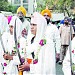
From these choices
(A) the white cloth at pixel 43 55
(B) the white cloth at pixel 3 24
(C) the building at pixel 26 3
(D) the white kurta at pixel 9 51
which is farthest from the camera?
(C) the building at pixel 26 3

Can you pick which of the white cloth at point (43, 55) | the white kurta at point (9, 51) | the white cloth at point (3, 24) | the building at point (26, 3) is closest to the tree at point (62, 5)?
the white cloth at point (3, 24)

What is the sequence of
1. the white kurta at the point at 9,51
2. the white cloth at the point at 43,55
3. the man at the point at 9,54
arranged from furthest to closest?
the white kurta at the point at 9,51, the man at the point at 9,54, the white cloth at the point at 43,55

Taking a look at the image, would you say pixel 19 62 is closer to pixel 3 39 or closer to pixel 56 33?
pixel 3 39

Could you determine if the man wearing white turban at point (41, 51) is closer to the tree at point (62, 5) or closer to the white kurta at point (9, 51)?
the white kurta at point (9, 51)

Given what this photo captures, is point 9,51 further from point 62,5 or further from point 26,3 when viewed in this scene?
point 26,3

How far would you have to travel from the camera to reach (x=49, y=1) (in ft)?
178

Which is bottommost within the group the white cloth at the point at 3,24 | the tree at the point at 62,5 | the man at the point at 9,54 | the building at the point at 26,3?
the building at the point at 26,3

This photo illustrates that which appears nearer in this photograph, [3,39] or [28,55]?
[28,55]

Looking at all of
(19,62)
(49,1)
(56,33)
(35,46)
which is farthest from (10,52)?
(49,1)

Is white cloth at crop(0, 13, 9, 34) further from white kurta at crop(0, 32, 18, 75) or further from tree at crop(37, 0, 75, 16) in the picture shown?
tree at crop(37, 0, 75, 16)

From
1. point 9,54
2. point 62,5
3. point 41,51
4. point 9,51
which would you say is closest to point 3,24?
point 9,51

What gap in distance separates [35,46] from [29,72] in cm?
42

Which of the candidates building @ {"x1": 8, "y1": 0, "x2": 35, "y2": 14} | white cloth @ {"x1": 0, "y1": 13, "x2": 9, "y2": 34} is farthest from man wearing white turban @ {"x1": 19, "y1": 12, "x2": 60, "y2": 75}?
building @ {"x1": 8, "y1": 0, "x2": 35, "y2": 14}

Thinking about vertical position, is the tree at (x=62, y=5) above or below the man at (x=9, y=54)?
below
